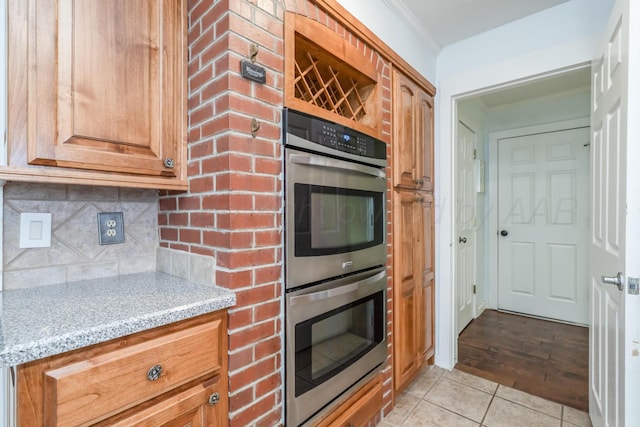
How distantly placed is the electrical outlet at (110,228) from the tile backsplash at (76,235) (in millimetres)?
18

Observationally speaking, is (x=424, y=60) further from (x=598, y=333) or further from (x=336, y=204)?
(x=598, y=333)

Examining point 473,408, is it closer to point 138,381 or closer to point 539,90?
point 138,381

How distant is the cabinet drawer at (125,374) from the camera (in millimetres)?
696

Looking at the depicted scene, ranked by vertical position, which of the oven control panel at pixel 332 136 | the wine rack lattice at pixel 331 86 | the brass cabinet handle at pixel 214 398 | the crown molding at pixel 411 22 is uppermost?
the crown molding at pixel 411 22

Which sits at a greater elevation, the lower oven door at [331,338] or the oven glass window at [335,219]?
the oven glass window at [335,219]

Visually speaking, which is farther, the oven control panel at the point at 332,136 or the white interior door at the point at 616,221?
the oven control panel at the point at 332,136

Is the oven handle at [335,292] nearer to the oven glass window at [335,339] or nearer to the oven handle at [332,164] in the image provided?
the oven glass window at [335,339]

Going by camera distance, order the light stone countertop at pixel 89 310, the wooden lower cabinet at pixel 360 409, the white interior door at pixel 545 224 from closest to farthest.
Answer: the light stone countertop at pixel 89 310 < the wooden lower cabinet at pixel 360 409 < the white interior door at pixel 545 224

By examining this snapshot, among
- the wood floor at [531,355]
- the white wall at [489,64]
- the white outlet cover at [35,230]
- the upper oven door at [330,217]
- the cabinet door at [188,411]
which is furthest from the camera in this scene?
the wood floor at [531,355]

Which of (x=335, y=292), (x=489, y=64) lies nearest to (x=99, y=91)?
(x=335, y=292)

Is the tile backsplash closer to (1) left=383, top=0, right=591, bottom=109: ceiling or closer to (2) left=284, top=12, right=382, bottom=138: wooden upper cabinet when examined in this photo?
(2) left=284, top=12, right=382, bottom=138: wooden upper cabinet

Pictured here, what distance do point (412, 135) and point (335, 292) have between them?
1263mm

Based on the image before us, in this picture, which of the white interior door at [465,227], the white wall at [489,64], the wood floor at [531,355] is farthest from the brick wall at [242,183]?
the white interior door at [465,227]

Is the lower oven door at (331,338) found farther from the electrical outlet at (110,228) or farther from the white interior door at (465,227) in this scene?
the white interior door at (465,227)
